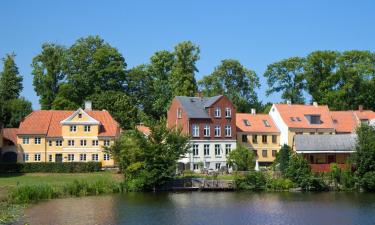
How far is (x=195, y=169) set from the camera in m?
69.6

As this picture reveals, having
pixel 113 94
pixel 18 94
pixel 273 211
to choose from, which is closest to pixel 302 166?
pixel 273 211

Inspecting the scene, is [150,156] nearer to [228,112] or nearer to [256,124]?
[228,112]

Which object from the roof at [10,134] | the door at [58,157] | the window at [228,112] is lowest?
the door at [58,157]

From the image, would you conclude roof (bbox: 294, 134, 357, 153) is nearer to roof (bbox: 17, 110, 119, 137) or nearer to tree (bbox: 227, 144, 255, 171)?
tree (bbox: 227, 144, 255, 171)

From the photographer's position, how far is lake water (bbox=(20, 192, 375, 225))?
38.1m

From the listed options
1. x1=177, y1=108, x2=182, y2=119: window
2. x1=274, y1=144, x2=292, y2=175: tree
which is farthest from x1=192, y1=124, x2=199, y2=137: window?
x1=274, y1=144, x2=292, y2=175: tree

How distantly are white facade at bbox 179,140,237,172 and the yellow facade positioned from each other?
2724 millimetres

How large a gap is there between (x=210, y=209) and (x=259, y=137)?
3284 centimetres

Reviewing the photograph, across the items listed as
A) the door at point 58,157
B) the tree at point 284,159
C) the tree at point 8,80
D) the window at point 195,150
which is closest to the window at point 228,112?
the window at point 195,150

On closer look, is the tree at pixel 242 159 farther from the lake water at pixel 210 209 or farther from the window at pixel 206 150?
the lake water at pixel 210 209

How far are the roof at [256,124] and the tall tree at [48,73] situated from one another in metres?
28.7

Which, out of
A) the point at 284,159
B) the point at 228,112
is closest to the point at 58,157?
the point at 228,112

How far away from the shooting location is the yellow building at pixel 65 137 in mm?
70938

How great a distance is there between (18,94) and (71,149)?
64.4 ft
